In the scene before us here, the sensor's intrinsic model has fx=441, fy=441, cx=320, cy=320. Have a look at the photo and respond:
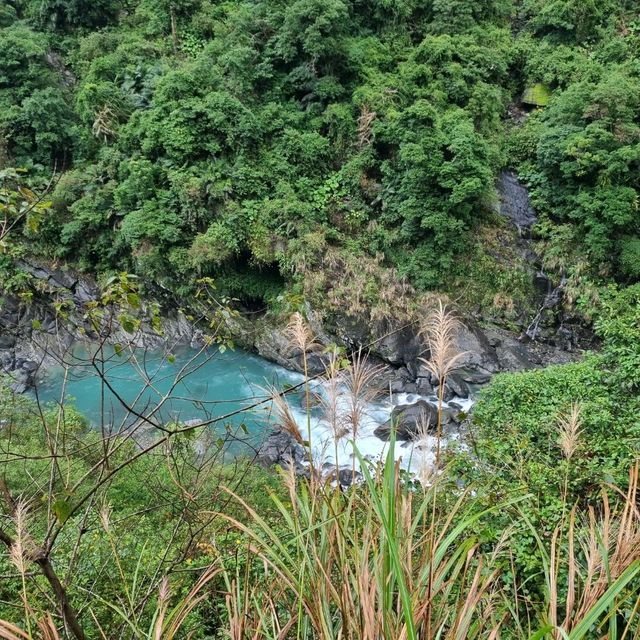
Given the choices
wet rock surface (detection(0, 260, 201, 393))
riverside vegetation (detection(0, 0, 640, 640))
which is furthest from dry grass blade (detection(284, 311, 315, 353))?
wet rock surface (detection(0, 260, 201, 393))

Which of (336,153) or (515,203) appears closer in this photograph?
(515,203)

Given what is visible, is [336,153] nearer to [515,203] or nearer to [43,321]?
[515,203]

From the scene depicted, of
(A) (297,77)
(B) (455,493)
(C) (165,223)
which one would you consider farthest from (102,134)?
(B) (455,493)

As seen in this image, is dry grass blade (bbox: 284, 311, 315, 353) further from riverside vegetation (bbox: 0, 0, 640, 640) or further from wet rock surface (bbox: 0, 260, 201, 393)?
wet rock surface (bbox: 0, 260, 201, 393)

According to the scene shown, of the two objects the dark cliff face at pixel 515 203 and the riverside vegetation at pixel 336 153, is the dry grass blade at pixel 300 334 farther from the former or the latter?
the dark cliff face at pixel 515 203

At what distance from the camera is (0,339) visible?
1043 cm

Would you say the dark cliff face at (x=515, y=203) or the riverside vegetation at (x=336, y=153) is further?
the dark cliff face at (x=515, y=203)

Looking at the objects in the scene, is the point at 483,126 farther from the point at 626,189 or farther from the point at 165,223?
the point at 165,223

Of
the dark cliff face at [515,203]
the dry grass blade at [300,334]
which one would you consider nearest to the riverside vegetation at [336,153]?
the dark cliff face at [515,203]

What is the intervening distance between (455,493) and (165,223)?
8709 millimetres

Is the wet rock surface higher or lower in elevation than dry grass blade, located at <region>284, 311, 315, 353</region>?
lower

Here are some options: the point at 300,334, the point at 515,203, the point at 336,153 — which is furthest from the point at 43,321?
the point at 515,203

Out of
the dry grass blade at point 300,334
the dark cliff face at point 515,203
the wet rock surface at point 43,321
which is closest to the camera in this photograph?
the dry grass blade at point 300,334

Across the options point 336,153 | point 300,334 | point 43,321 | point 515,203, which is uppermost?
point 336,153
